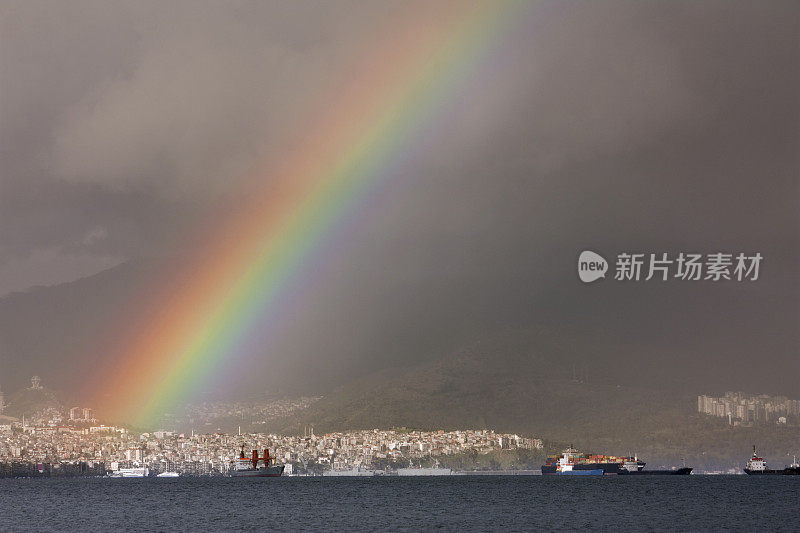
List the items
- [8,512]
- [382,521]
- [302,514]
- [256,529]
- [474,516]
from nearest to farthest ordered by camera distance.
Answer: [256,529], [382,521], [474,516], [302,514], [8,512]

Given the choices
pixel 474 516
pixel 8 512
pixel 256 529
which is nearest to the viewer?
pixel 256 529

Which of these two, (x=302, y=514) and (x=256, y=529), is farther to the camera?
(x=302, y=514)

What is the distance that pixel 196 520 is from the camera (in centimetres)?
15162

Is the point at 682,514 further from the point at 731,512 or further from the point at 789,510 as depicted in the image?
the point at 789,510

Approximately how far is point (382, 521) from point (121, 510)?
6890 cm

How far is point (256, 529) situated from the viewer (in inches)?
5172

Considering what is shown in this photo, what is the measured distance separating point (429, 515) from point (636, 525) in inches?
1581

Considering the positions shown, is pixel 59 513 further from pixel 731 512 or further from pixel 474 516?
pixel 731 512

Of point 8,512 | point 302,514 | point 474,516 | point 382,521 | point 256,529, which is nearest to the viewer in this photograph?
point 256,529

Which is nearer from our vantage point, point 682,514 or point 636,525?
point 636,525

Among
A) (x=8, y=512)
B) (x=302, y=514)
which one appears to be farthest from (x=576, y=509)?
(x=8, y=512)

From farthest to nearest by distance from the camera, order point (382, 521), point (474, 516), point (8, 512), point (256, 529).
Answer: point (8, 512) → point (474, 516) → point (382, 521) → point (256, 529)

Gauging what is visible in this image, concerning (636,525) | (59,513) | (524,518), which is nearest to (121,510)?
(59,513)

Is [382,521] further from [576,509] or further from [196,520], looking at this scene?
[576,509]
